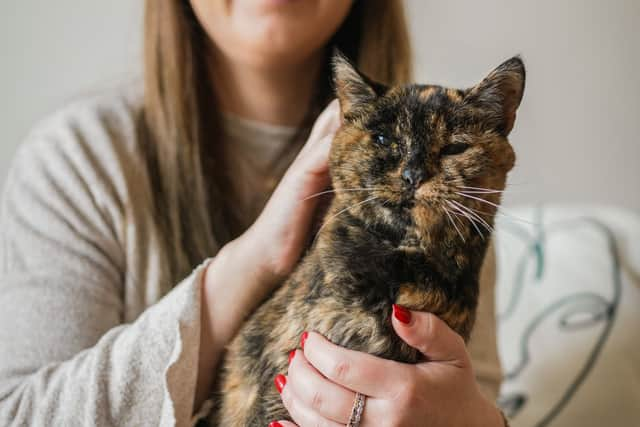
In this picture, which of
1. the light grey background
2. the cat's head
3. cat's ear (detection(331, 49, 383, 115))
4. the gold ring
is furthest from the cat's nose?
the light grey background

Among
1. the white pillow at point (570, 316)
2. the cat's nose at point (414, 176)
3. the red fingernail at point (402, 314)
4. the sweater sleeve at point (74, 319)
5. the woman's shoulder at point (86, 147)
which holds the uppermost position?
the cat's nose at point (414, 176)

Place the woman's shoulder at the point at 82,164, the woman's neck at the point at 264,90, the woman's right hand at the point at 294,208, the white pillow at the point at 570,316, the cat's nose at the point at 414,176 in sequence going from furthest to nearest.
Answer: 1. the white pillow at the point at 570,316
2. the woman's neck at the point at 264,90
3. the woman's shoulder at the point at 82,164
4. the woman's right hand at the point at 294,208
5. the cat's nose at the point at 414,176

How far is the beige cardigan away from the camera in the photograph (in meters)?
0.68

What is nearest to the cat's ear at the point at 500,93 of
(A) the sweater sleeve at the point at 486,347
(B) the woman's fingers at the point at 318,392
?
(B) the woman's fingers at the point at 318,392

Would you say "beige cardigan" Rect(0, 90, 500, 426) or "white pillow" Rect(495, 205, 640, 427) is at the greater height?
"beige cardigan" Rect(0, 90, 500, 426)

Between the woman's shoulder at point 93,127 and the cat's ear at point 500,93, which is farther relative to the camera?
the woman's shoulder at point 93,127

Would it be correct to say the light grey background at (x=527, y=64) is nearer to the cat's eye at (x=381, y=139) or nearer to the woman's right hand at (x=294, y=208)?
the woman's right hand at (x=294, y=208)

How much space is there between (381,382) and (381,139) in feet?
0.75

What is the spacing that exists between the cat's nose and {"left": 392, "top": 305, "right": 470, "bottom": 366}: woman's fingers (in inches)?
4.5

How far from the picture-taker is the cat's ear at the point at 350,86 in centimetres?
60

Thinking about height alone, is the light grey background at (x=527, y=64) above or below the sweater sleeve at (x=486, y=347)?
above

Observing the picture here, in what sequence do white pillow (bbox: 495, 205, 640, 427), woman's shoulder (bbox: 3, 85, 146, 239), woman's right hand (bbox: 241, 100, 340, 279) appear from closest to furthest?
1. woman's right hand (bbox: 241, 100, 340, 279)
2. woman's shoulder (bbox: 3, 85, 146, 239)
3. white pillow (bbox: 495, 205, 640, 427)

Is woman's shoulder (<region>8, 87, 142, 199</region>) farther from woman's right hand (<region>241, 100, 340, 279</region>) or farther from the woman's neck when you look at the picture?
woman's right hand (<region>241, 100, 340, 279</region>)

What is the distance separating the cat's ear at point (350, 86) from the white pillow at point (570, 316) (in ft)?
2.79
